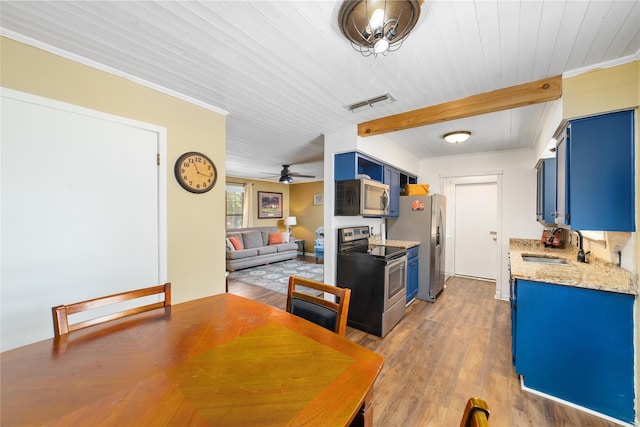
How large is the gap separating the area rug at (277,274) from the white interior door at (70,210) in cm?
265

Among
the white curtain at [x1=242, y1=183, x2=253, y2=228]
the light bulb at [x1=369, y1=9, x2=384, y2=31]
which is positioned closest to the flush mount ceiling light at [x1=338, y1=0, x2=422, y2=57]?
the light bulb at [x1=369, y1=9, x2=384, y2=31]

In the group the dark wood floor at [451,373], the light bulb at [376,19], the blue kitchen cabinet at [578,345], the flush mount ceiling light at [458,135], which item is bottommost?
the dark wood floor at [451,373]

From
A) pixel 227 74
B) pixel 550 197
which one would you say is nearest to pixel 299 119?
pixel 227 74

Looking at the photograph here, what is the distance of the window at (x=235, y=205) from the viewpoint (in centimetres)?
698

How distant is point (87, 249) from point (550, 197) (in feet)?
13.9

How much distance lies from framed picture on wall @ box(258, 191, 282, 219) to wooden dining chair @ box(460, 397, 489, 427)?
739 centimetres

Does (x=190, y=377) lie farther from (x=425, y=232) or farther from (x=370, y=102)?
(x=425, y=232)

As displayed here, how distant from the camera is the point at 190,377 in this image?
827 mm

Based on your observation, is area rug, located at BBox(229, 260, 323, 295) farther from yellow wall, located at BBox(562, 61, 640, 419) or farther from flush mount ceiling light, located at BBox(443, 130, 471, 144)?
yellow wall, located at BBox(562, 61, 640, 419)

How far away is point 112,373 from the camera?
84 cm

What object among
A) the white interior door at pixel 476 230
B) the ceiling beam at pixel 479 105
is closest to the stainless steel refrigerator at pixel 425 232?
the white interior door at pixel 476 230

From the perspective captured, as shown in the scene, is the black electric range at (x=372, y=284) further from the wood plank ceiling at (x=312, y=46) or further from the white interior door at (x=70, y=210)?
the white interior door at (x=70, y=210)

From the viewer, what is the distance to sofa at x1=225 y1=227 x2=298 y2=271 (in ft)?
18.6

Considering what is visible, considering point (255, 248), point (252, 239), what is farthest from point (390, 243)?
point (252, 239)
